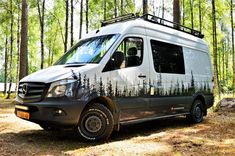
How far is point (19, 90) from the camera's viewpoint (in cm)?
715

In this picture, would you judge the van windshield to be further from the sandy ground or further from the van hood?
the sandy ground

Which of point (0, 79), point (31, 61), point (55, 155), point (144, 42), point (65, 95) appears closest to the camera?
point (55, 155)

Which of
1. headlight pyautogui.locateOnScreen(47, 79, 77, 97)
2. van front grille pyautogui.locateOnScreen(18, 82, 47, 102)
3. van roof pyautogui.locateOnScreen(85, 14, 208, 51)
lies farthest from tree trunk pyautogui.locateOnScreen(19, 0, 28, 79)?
headlight pyautogui.locateOnScreen(47, 79, 77, 97)

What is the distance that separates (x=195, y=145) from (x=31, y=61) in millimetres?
49767

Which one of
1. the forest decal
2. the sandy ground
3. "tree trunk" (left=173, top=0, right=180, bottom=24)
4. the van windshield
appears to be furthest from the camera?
"tree trunk" (left=173, top=0, right=180, bottom=24)

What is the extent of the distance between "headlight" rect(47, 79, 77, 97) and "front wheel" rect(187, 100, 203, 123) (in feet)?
16.8

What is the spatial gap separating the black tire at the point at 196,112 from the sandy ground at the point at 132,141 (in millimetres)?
508

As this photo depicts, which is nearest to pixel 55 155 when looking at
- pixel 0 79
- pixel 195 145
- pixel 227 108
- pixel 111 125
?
pixel 111 125

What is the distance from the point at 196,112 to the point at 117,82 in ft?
13.7

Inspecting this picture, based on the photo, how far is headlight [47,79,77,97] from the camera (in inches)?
249

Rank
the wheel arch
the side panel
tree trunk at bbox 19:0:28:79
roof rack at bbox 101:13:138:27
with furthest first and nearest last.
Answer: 1. tree trunk at bbox 19:0:28:79
2. roof rack at bbox 101:13:138:27
3. the side panel
4. the wheel arch

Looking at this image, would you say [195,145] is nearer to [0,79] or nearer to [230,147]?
[230,147]

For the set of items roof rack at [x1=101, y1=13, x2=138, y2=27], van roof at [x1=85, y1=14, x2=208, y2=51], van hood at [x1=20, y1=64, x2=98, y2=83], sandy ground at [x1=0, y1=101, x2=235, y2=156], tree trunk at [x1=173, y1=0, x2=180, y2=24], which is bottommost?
sandy ground at [x1=0, y1=101, x2=235, y2=156]

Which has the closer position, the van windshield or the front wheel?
the van windshield
